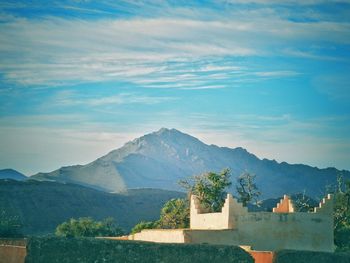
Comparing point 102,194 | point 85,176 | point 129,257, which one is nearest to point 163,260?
point 129,257

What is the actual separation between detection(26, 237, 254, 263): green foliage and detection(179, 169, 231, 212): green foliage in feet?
79.2

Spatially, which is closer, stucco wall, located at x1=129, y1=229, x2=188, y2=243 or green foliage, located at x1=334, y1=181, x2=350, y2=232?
stucco wall, located at x1=129, y1=229, x2=188, y2=243

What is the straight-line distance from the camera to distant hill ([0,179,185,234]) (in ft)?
311

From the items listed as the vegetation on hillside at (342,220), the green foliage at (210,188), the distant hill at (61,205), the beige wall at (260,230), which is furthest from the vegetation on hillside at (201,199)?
the distant hill at (61,205)

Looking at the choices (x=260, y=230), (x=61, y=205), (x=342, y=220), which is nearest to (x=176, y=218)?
(x=342, y=220)

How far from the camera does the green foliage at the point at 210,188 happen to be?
50.8 meters

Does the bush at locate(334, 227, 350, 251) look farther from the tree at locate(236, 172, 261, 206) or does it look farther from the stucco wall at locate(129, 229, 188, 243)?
the stucco wall at locate(129, 229, 188, 243)

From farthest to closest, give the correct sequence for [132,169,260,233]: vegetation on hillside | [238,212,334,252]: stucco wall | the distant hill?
the distant hill → [132,169,260,233]: vegetation on hillside → [238,212,334,252]: stucco wall

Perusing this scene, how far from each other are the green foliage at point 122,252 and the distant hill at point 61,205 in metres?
64.2

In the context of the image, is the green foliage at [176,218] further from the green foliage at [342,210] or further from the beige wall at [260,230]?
the beige wall at [260,230]

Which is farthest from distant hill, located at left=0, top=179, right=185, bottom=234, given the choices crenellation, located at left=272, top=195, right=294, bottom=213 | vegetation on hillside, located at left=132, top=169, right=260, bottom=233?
crenellation, located at left=272, top=195, right=294, bottom=213

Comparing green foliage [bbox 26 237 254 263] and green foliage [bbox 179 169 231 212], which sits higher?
green foliage [bbox 179 169 231 212]

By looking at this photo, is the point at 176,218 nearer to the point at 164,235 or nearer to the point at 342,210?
the point at 342,210

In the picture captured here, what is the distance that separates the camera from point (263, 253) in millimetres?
26312
